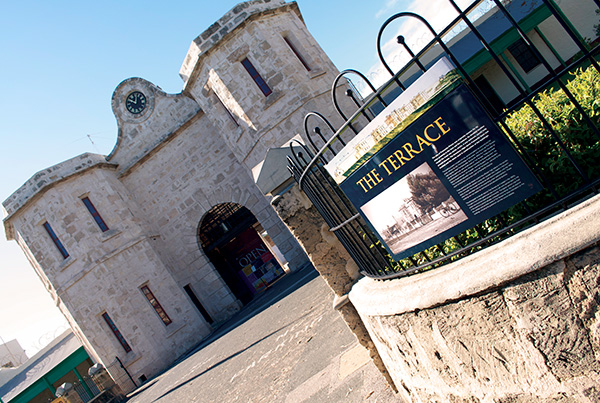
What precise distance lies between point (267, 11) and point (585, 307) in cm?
1331

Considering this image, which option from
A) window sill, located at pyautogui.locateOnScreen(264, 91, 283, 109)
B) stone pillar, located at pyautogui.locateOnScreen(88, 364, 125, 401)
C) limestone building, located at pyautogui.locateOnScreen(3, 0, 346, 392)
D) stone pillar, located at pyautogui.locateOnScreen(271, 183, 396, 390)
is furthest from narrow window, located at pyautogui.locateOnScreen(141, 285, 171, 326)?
stone pillar, located at pyautogui.locateOnScreen(271, 183, 396, 390)

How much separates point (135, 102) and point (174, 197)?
14.4 feet

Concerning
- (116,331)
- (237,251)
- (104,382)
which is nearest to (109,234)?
(116,331)

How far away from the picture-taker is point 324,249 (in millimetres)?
3982

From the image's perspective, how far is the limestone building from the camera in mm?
13000

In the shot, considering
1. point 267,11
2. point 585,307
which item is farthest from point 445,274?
point 267,11

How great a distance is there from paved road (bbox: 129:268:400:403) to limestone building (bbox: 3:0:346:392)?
502 cm

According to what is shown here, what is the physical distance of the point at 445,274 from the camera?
2318 millimetres

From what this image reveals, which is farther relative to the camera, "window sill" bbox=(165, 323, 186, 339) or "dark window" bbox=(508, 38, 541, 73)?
"dark window" bbox=(508, 38, 541, 73)

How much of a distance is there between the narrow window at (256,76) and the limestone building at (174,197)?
36 mm

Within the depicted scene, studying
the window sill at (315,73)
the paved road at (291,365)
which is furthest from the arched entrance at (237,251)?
the paved road at (291,365)

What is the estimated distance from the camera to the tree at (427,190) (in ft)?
7.29

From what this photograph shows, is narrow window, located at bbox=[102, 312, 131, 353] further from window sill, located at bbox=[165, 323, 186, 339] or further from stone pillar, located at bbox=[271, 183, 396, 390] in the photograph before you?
stone pillar, located at bbox=[271, 183, 396, 390]

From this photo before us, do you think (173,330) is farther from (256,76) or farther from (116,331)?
(256,76)
